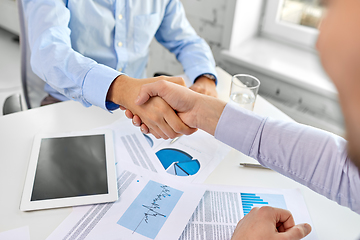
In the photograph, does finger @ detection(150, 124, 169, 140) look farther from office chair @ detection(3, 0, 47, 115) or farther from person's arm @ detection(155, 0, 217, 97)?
office chair @ detection(3, 0, 47, 115)

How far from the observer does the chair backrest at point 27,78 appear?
1.03m

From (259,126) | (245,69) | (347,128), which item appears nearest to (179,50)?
(245,69)

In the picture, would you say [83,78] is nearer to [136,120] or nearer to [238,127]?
[136,120]

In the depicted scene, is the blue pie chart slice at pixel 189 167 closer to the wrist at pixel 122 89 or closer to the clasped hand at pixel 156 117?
the clasped hand at pixel 156 117

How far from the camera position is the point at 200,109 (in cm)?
88

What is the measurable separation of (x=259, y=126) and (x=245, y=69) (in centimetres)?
98

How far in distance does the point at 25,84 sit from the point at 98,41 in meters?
0.34

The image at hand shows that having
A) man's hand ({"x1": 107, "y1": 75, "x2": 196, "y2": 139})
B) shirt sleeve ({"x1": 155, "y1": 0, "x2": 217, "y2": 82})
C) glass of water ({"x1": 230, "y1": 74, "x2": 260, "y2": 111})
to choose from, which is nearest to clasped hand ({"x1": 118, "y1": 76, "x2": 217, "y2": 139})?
man's hand ({"x1": 107, "y1": 75, "x2": 196, "y2": 139})

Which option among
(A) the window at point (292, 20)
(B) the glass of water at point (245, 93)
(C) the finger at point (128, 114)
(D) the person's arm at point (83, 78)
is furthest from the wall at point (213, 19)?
(C) the finger at point (128, 114)

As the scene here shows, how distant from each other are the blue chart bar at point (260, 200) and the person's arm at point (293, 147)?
67mm

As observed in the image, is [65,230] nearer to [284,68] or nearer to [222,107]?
[222,107]

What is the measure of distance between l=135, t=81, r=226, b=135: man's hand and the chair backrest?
19.9 inches

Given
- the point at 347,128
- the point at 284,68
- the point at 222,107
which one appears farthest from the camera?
the point at 284,68

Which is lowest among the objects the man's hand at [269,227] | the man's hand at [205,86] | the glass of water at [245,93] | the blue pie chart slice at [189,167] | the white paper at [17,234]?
the white paper at [17,234]
